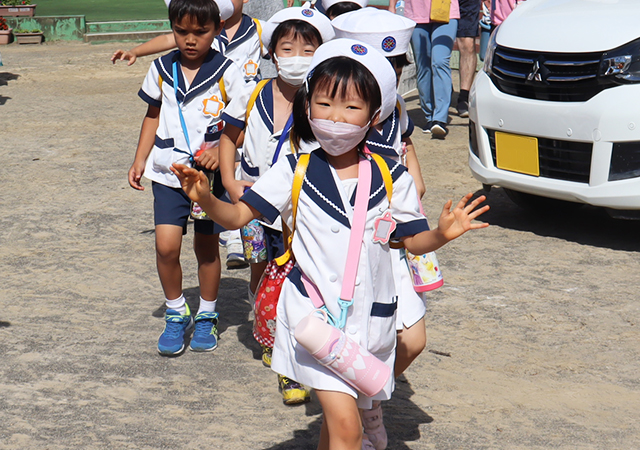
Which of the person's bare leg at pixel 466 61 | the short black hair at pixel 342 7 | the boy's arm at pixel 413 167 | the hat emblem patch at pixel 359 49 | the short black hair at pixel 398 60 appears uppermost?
the hat emblem patch at pixel 359 49

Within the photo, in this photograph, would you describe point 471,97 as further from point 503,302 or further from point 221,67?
point 221,67

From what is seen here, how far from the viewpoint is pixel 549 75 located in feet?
17.9

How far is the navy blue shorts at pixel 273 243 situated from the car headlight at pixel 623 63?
102 inches

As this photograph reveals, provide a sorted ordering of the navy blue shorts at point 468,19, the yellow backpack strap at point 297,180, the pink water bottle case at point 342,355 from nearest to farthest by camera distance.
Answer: the pink water bottle case at point 342,355
the yellow backpack strap at point 297,180
the navy blue shorts at point 468,19

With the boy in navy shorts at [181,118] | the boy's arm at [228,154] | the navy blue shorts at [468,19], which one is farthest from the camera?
the navy blue shorts at [468,19]

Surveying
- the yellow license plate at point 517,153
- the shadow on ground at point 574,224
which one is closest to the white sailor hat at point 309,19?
the yellow license plate at point 517,153

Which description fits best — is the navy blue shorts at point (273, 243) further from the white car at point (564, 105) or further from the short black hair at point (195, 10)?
the white car at point (564, 105)

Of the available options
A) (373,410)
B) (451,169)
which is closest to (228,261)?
(373,410)

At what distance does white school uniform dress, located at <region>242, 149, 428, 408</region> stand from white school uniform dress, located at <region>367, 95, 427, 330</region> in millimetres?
366

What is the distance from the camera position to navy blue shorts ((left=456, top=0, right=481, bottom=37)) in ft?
31.1

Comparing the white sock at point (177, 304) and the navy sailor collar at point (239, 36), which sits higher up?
the navy sailor collar at point (239, 36)

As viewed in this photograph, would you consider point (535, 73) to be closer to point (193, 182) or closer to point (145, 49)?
point (145, 49)

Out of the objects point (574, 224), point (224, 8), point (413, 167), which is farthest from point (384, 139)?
point (574, 224)

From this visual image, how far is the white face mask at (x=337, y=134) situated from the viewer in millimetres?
2605
